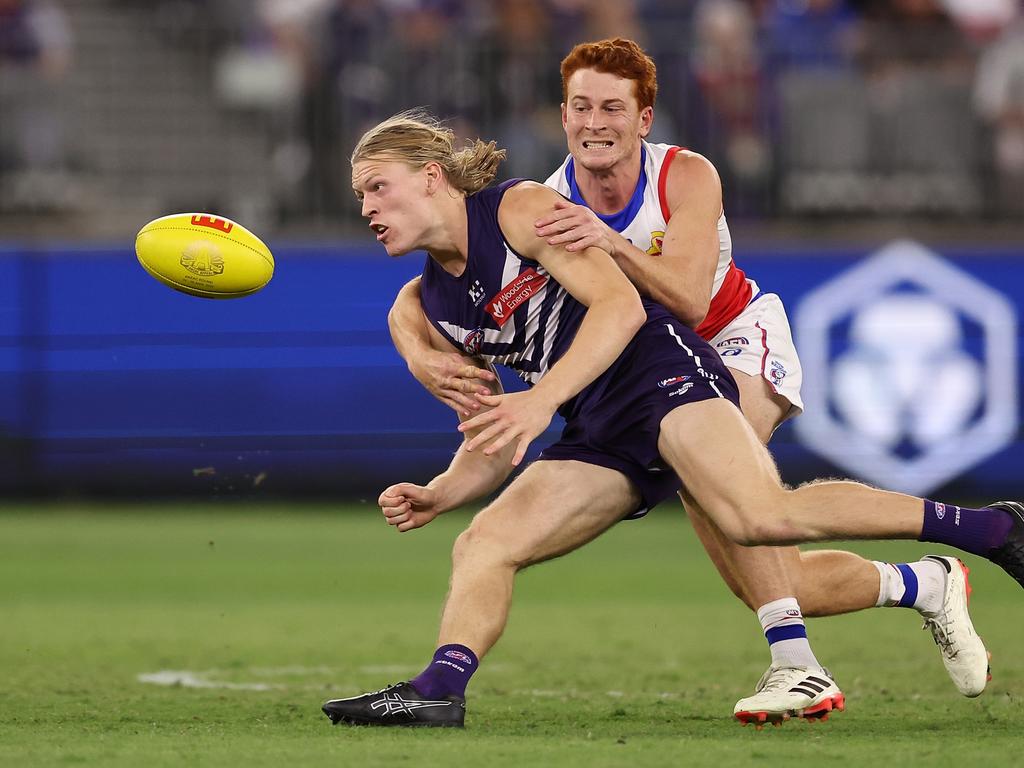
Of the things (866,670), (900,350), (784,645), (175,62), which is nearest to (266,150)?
(175,62)

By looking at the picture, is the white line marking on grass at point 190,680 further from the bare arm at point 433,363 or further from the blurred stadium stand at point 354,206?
the blurred stadium stand at point 354,206

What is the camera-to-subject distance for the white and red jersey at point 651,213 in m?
6.59

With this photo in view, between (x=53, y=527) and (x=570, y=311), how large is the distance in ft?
26.9

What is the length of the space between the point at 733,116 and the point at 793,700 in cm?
890

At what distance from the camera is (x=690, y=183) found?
21.5 feet

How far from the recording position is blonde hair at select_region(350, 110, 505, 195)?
609 centimetres

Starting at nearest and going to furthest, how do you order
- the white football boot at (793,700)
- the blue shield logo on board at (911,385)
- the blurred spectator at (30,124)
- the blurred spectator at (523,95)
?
the white football boot at (793,700) → the blue shield logo on board at (911,385) → the blurred spectator at (523,95) → the blurred spectator at (30,124)

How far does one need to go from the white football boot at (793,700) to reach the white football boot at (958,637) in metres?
0.62

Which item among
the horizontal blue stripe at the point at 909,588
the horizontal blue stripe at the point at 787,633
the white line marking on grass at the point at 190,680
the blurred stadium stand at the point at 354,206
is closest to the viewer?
the horizontal blue stripe at the point at 787,633

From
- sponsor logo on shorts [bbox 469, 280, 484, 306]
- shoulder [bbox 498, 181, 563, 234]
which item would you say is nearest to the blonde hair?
shoulder [bbox 498, 181, 563, 234]

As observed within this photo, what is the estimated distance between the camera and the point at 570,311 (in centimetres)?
618

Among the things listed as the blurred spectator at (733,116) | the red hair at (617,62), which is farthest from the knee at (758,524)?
the blurred spectator at (733,116)

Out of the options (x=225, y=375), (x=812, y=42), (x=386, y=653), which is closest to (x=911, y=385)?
(x=812, y=42)

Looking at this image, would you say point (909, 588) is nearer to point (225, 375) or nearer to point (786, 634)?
point (786, 634)
